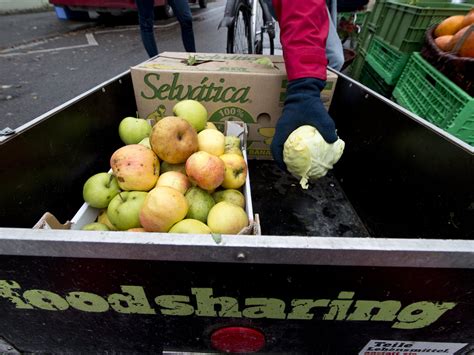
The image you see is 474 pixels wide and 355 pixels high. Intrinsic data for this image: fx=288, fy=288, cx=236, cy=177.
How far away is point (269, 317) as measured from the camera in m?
0.92

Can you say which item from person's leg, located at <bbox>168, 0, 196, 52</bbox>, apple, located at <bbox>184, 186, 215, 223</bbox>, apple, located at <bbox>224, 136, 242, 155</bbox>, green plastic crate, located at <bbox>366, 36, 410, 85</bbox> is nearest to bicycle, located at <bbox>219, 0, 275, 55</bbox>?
person's leg, located at <bbox>168, 0, 196, 52</bbox>

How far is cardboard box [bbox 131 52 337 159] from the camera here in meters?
2.08

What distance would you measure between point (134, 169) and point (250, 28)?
356 centimetres

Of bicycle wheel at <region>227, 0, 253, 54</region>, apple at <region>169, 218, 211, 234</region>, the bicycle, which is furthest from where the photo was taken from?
bicycle wheel at <region>227, 0, 253, 54</region>

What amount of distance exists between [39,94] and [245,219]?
431 cm

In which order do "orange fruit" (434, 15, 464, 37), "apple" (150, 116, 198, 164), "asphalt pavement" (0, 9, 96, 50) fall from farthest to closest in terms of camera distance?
"asphalt pavement" (0, 9, 96, 50) < "orange fruit" (434, 15, 464, 37) < "apple" (150, 116, 198, 164)

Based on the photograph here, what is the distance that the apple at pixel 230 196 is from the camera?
5.21ft

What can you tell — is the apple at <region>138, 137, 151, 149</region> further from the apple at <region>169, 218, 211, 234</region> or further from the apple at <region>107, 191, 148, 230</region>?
the apple at <region>169, 218, 211, 234</region>

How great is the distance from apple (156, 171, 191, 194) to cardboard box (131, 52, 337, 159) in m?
0.83

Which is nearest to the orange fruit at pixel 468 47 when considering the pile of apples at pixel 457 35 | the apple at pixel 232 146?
the pile of apples at pixel 457 35

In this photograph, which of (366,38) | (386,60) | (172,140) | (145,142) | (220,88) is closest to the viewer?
(172,140)

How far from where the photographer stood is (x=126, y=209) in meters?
1.39

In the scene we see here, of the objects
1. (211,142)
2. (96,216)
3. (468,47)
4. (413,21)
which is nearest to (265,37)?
(413,21)

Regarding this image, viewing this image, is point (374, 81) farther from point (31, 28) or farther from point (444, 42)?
point (31, 28)
